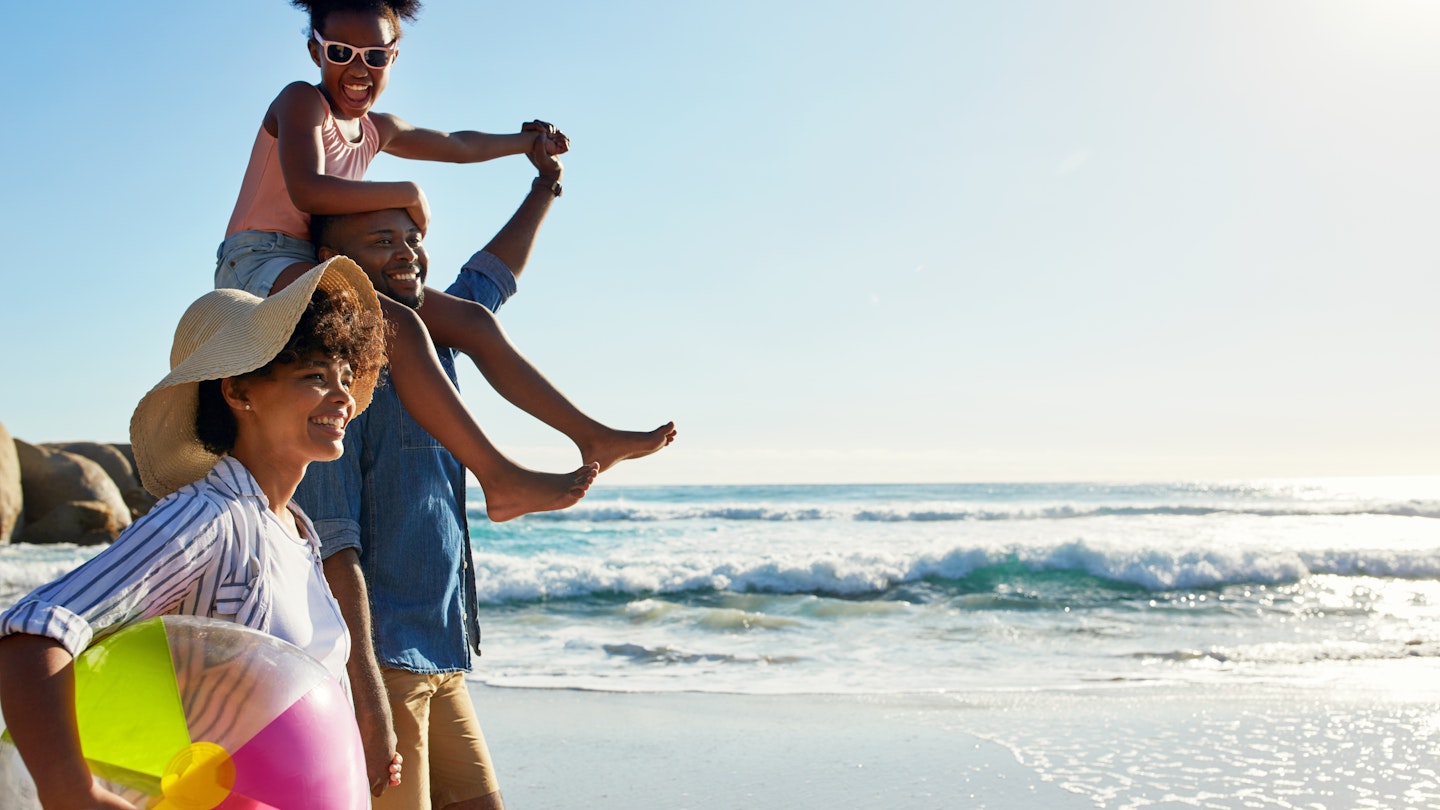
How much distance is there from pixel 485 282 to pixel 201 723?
67.1 inches

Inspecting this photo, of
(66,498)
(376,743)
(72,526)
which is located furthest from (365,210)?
(66,498)

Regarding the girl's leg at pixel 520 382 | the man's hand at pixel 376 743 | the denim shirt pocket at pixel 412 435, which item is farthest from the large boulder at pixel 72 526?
the man's hand at pixel 376 743

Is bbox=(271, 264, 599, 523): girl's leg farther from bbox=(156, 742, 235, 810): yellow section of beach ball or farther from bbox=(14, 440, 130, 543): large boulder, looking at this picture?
bbox=(14, 440, 130, 543): large boulder

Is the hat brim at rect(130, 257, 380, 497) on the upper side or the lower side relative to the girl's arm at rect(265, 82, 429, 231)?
lower

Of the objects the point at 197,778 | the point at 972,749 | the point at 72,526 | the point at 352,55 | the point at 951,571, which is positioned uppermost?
the point at 352,55

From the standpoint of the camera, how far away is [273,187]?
9.00ft

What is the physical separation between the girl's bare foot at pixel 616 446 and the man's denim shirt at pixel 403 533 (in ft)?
1.65

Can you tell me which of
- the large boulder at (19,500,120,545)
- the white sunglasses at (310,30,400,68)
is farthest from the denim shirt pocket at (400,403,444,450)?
the large boulder at (19,500,120,545)

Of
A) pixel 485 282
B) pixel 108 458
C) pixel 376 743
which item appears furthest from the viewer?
pixel 108 458

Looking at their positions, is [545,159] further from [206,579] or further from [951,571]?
[951,571]

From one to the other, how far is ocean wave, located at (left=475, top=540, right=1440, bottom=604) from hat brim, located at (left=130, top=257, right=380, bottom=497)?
9695 mm

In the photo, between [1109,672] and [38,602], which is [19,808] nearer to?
[38,602]

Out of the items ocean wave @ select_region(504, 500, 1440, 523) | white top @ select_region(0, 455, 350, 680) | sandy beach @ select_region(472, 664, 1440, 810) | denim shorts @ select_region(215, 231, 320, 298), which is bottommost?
sandy beach @ select_region(472, 664, 1440, 810)

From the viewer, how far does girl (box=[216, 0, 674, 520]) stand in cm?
245
